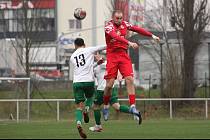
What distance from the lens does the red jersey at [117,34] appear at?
1552 cm

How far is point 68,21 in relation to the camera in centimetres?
9006

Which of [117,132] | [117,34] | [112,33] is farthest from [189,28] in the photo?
[112,33]

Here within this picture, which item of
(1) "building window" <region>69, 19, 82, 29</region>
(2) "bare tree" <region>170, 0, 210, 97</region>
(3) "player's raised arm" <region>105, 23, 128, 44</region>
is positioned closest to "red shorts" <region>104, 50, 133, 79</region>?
(3) "player's raised arm" <region>105, 23, 128, 44</region>

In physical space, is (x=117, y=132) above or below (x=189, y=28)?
below

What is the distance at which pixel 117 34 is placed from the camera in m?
15.6

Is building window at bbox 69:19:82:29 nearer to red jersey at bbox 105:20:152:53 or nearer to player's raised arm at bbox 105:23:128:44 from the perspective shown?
red jersey at bbox 105:20:152:53

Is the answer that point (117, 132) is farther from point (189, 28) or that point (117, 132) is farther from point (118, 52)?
point (189, 28)

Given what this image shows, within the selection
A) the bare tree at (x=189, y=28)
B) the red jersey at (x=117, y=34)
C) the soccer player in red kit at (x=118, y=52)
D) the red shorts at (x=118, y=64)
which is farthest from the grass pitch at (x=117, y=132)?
the bare tree at (x=189, y=28)

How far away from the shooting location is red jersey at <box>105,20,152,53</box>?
15516mm

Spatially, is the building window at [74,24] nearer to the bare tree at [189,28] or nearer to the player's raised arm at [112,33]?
the bare tree at [189,28]

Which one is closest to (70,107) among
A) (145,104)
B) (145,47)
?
(145,104)

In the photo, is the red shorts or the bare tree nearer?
the red shorts

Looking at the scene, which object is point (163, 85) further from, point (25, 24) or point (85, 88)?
point (85, 88)

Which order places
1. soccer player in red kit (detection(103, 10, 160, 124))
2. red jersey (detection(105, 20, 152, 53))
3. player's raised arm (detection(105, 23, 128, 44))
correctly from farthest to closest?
soccer player in red kit (detection(103, 10, 160, 124)), red jersey (detection(105, 20, 152, 53)), player's raised arm (detection(105, 23, 128, 44))
